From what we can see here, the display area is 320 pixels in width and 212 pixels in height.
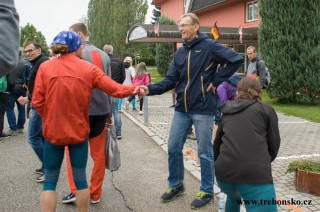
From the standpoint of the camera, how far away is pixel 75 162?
3.31 meters

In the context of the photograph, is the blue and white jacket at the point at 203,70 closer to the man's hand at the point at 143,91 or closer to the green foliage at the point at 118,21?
the man's hand at the point at 143,91

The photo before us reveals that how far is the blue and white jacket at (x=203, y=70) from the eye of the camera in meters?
4.06

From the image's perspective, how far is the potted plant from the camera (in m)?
4.39

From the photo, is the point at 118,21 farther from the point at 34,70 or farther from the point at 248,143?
the point at 248,143

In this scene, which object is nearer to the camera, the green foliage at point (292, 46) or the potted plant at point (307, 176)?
the potted plant at point (307, 176)

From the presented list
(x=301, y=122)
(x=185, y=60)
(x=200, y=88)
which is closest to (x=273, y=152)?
(x=200, y=88)

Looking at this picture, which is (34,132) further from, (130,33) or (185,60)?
(130,33)

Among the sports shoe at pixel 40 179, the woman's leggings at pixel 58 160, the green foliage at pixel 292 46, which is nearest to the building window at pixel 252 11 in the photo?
the green foliage at pixel 292 46

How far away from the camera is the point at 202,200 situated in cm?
411

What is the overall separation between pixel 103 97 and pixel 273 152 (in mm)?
1987

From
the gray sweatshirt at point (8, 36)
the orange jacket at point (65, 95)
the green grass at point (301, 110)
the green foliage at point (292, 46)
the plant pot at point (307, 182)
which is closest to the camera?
the gray sweatshirt at point (8, 36)

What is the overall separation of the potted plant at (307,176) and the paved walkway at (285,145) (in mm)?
79

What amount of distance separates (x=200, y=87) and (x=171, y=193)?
4.41 ft

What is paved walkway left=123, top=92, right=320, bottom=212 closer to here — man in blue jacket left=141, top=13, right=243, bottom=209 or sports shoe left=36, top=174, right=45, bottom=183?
man in blue jacket left=141, top=13, right=243, bottom=209
